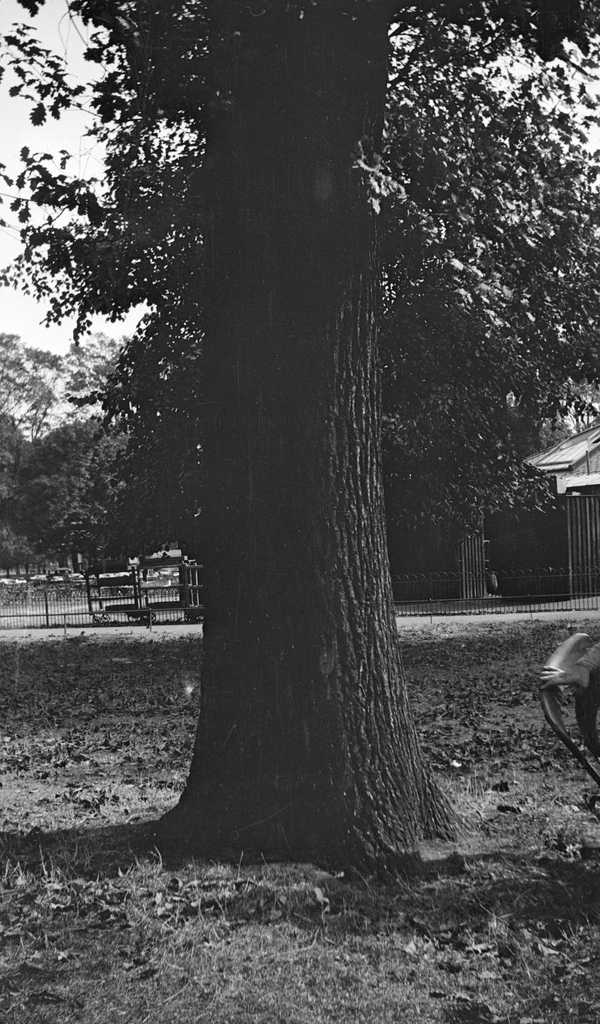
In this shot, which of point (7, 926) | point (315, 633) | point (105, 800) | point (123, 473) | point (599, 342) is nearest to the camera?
point (7, 926)

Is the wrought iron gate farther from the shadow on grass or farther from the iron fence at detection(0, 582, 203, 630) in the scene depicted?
the shadow on grass

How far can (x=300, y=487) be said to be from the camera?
5.81 metres

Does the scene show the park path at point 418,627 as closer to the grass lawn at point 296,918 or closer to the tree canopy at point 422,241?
the tree canopy at point 422,241

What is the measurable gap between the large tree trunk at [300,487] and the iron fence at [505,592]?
1896 cm

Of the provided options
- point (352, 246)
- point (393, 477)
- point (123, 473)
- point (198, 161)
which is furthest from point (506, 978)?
point (123, 473)

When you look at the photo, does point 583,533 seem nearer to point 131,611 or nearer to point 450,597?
point 450,597

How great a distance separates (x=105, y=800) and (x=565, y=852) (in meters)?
3.17

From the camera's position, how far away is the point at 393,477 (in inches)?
754

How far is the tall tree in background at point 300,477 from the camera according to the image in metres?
5.73

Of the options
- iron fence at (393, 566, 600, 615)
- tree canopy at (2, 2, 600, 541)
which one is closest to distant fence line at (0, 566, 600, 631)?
iron fence at (393, 566, 600, 615)

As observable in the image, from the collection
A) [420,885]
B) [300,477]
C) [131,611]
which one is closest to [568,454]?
[131,611]

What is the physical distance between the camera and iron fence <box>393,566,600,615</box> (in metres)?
25.1

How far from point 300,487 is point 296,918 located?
2.13 meters

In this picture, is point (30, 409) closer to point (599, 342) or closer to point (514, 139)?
point (599, 342)
